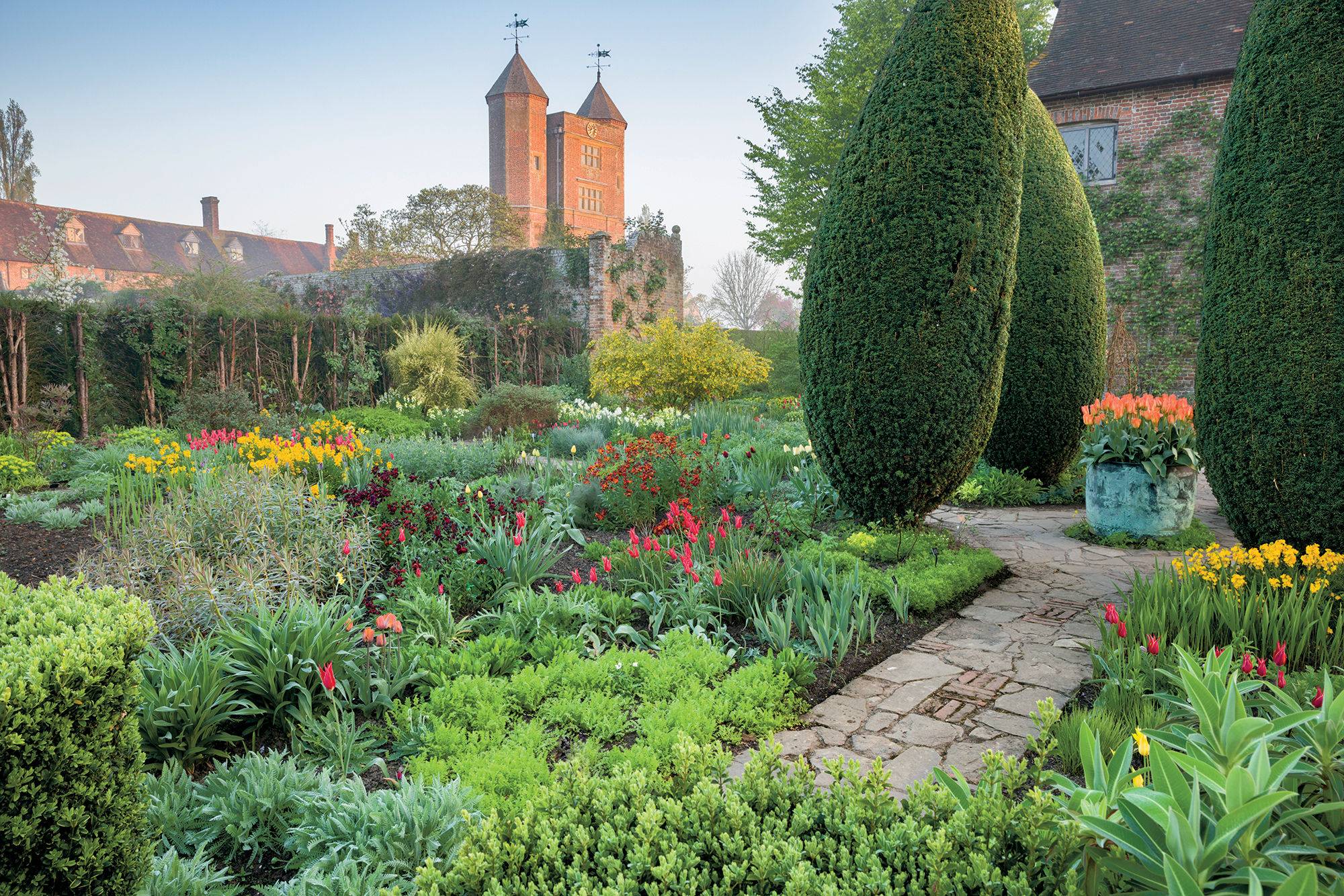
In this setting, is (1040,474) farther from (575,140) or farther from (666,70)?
(575,140)

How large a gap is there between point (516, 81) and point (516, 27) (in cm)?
279

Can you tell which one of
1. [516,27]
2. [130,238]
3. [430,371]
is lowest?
[430,371]

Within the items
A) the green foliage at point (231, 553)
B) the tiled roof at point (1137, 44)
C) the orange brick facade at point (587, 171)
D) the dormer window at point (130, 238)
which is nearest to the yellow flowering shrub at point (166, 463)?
the green foliage at point (231, 553)

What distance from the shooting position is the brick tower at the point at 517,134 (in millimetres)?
44562

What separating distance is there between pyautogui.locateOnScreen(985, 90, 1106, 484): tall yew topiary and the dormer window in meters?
50.7

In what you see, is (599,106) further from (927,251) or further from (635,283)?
(927,251)

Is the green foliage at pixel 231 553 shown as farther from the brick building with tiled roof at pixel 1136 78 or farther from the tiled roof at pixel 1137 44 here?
the brick building with tiled roof at pixel 1136 78

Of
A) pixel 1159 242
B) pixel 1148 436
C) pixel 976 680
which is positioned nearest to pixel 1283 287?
pixel 1148 436

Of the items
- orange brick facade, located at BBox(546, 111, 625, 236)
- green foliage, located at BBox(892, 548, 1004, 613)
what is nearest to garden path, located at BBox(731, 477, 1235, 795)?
green foliage, located at BBox(892, 548, 1004, 613)

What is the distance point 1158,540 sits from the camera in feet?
19.4

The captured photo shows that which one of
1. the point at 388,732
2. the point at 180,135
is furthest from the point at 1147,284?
the point at 180,135

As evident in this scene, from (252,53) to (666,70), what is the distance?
13.1m

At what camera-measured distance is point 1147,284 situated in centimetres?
1430

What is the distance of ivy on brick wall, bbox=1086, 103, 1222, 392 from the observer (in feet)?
45.5
